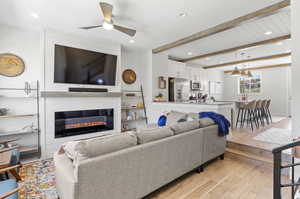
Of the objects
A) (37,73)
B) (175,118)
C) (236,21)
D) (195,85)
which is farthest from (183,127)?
(195,85)

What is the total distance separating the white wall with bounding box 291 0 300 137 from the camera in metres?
2.23

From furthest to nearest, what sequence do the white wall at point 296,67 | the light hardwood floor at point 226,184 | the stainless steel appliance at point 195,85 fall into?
the stainless steel appliance at point 195,85
the white wall at point 296,67
the light hardwood floor at point 226,184

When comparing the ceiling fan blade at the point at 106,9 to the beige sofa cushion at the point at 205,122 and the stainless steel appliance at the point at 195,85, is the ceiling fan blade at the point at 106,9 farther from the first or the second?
the stainless steel appliance at the point at 195,85

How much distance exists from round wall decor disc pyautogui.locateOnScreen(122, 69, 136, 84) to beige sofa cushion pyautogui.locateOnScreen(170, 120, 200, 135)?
121 inches

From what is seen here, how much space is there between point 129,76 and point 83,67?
1612 mm

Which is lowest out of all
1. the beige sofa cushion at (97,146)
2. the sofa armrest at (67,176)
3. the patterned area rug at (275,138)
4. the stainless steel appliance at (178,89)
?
the patterned area rug at (275,138)

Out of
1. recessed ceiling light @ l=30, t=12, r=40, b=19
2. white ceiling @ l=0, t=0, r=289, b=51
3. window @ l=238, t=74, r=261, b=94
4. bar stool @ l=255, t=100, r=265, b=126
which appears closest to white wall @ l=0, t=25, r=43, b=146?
white ceiling @ l=0, t=0, r=289, b=51

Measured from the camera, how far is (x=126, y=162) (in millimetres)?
1613

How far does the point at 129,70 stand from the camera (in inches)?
200

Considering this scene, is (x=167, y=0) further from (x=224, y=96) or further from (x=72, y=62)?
(x=224, y=96)

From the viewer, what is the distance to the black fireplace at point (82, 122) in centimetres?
360

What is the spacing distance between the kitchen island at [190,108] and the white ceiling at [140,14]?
1831 millimetres

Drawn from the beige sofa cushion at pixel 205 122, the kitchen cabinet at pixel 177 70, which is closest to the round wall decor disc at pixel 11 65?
the beige sofa cushion at pixel 205 122

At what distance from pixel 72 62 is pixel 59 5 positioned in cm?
134
